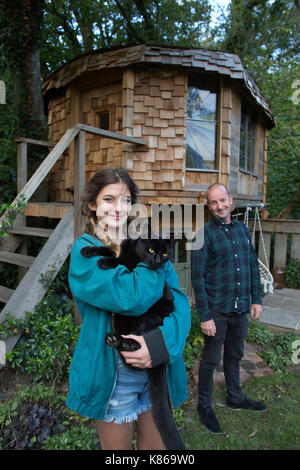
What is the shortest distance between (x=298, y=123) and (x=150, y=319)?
10302 mm

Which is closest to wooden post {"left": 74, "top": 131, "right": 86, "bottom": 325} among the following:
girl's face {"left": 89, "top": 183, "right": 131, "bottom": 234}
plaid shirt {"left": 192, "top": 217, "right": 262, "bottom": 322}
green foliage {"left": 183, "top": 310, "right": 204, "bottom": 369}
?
green foliage {"left": 183, "top": 310, "right": 204, "bottom": 369}

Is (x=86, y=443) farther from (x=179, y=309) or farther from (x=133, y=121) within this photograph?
(x=133, y=121)

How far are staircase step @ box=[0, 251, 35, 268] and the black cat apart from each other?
2335mm

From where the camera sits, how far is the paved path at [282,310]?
442cm

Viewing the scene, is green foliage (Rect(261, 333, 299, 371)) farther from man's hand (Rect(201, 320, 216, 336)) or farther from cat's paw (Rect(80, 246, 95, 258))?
cat's paw (Rect(80, 246, 95, 258))

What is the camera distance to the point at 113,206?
56.5 inches

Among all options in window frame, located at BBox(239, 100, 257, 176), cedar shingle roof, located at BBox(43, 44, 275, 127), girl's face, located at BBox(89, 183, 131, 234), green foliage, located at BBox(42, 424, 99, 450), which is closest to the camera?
girl's face, located at BBox(89, 183, 131, 234)

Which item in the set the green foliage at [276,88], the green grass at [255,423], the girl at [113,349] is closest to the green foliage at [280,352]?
the green grass at [255,423]

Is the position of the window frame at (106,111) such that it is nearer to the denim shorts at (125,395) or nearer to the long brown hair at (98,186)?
the long brown hair at (98,186)

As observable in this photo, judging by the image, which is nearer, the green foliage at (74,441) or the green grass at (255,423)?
the green foliage at (74,441)

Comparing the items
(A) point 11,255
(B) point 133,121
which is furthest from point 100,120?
(A) point 11,255

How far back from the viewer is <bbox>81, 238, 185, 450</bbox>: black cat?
1.25m

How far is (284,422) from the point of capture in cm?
274

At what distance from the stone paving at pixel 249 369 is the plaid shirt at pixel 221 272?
1.22m
